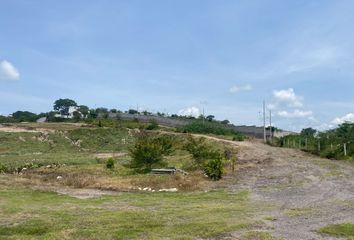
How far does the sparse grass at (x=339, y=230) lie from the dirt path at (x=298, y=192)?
26cm

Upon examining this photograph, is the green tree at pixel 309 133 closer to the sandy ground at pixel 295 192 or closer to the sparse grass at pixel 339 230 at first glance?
the sandy ground at pixel 295 192

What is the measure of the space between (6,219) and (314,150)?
3840 centimetres

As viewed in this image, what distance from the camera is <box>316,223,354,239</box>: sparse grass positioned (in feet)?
33.9

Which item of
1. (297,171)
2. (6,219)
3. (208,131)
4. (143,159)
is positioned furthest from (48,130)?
(6,219)

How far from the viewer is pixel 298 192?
18.1m

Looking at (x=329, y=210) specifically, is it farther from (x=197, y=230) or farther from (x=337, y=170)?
(x=337, y=170)

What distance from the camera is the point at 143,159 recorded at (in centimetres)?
2672

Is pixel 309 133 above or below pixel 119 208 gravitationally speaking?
above

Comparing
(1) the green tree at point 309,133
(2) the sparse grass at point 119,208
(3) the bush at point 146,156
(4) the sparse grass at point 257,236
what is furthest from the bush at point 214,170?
→ (1) the green tree at point 309,133

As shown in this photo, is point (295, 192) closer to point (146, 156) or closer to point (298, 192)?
point (298, 192)

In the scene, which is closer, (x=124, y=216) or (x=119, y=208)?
(x=124, y=216)

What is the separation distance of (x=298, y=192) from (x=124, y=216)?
830cm

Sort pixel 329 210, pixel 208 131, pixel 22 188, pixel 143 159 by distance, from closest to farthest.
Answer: pixel 329 210 < pixel 22 188 < pixel 143 159 < pixel 208 131

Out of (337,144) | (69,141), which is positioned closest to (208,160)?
(337,144)
